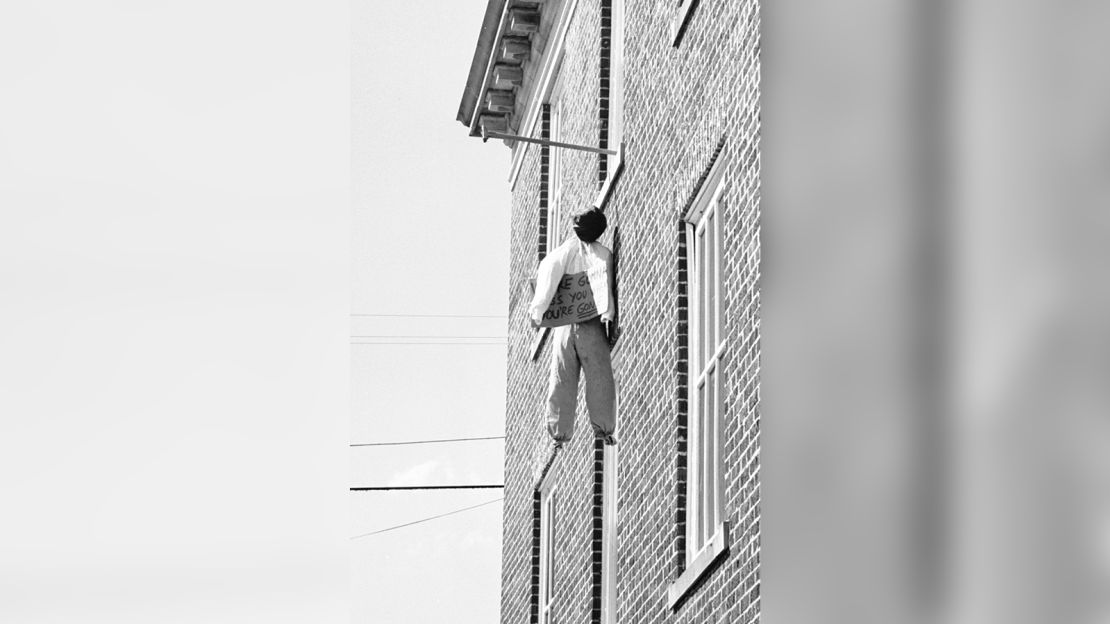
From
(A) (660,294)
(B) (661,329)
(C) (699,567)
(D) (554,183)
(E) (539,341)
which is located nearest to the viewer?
(C) (699,567)

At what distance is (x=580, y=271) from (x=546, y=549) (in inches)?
192

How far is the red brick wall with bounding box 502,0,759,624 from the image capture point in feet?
30.7

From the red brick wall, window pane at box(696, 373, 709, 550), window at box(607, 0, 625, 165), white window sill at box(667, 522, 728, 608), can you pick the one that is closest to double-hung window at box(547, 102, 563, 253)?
the red brick wall

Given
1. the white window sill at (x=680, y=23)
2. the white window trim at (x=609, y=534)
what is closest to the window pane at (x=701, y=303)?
the white window sill at (x=680, y=23)

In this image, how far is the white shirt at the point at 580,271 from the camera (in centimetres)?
1340

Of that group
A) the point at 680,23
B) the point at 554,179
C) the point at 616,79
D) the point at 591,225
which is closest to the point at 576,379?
the point at 591,225

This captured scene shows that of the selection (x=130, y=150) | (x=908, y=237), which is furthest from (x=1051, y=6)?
(x=130, y=150)

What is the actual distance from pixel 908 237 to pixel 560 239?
1637 centimetres

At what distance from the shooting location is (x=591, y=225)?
13719mm

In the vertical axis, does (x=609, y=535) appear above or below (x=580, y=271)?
below

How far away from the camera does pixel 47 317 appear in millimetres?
1482

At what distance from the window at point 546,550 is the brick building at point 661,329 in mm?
45

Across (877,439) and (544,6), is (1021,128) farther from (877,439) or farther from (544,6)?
(544,6)

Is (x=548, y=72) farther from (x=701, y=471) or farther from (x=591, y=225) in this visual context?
(x=701, y=471)
